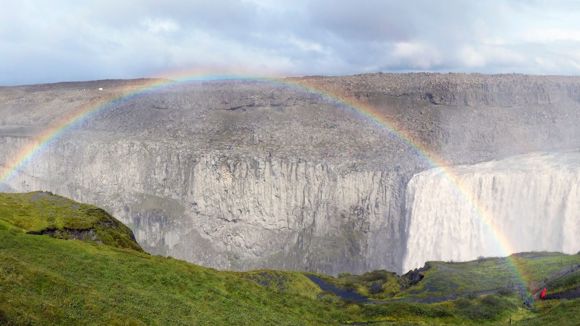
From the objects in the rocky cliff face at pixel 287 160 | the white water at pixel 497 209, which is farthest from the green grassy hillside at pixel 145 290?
the rocky cliff face at pixel 287 160

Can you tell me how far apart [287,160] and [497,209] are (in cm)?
6305

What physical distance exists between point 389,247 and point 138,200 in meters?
80.9

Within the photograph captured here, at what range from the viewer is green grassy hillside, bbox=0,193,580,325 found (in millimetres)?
28250

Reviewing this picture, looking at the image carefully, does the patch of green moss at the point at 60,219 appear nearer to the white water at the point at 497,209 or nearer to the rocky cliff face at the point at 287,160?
the white water at the point at 497,209

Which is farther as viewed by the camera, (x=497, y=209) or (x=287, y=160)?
(x=287, y=160)

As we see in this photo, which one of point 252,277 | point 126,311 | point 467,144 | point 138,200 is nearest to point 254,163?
point 138,200

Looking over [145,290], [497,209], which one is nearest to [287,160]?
[497,209]

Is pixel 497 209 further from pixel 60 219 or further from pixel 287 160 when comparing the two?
pixel 60 219

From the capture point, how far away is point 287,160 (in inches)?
6220

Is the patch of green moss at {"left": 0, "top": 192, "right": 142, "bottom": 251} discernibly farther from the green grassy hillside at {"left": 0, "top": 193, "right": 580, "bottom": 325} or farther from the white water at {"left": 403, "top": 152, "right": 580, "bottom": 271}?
the white water at {"left": 403, "top": 152, "right": 580, "bottom": 271}

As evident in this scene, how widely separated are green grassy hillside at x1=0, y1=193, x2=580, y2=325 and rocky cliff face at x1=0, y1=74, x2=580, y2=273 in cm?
7055

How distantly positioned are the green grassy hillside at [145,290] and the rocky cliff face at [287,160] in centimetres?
7055

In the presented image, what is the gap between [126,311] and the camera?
30.4m

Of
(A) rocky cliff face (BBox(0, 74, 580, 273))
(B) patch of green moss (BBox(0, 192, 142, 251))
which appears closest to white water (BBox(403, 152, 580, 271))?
(A) rocky cliff face (BBox(0, 74, 580, 273))
